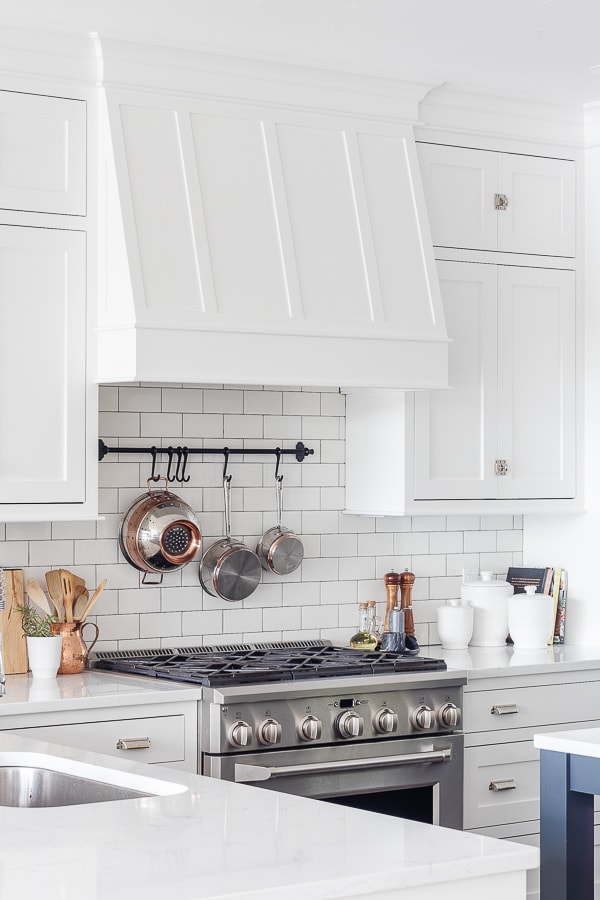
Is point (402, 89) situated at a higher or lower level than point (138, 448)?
higher

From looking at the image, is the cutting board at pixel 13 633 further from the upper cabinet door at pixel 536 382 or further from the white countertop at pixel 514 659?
the upper cabinet door at pixel 536 382

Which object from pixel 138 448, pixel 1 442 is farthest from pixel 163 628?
pixel 1 442

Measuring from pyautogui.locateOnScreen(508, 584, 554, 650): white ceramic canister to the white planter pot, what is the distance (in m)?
1.71

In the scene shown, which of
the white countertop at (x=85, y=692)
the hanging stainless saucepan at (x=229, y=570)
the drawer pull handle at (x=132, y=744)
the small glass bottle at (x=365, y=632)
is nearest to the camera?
the white countertop at (x=85, y=692)

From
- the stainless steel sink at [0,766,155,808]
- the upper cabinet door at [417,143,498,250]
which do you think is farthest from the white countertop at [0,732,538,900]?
the upper cabinet door at [417,143,498,250]

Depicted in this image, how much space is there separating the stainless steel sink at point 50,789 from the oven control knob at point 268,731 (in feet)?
4.05

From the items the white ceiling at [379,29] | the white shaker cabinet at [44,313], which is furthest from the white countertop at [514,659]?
the white ceiling at [379,29]

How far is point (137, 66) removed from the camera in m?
3.96

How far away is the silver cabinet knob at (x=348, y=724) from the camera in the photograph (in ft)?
12.7

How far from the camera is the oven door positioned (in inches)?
147

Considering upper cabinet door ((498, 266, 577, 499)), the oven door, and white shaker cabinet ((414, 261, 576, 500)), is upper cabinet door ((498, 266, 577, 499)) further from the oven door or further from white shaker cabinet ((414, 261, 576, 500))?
the oven door

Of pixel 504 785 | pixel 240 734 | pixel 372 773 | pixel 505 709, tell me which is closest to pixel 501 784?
pixel 504 785

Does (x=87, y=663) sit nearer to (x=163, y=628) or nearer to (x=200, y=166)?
(x=163, y=628)

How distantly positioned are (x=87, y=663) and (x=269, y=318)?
47.8 inches
